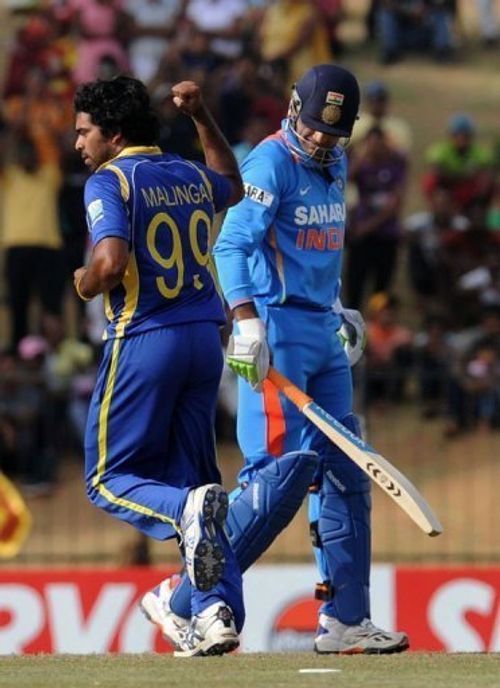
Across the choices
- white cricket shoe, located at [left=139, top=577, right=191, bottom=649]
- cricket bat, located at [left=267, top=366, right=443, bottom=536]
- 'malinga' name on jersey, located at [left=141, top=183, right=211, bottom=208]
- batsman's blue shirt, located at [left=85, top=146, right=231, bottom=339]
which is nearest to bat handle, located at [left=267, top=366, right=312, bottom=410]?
cricket bat, located at [left=267, top=366, right=443, bottom=536]

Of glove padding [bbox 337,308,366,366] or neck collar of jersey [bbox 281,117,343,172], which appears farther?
glove padding [bbox 337,308,366,366]

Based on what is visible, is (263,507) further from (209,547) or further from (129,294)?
(129,294)

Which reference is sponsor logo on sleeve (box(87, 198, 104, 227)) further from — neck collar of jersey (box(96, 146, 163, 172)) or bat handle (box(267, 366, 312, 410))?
bat handle (box(267, 366, 312, 410))

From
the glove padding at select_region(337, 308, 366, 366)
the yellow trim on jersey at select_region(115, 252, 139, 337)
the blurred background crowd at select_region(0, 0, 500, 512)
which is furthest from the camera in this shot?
the blurred background crowd at select_region(0, 0, 500, 512)

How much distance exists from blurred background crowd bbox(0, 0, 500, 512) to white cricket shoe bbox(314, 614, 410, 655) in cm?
688

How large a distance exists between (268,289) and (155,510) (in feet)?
4.10

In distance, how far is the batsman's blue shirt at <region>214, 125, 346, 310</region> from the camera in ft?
27.3

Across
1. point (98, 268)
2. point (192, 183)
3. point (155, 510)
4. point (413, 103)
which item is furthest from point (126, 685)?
point (413, 103)

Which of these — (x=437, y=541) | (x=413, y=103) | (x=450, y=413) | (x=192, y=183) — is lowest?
(x=437, y=541)

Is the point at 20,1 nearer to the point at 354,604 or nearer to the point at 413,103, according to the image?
the point at 413,103

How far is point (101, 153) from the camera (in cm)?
792

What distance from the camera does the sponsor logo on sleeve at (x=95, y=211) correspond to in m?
7.59

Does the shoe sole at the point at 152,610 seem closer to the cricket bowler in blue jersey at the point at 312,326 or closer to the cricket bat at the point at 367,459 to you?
the cricket bowler in blue jersey at the point at 312,326

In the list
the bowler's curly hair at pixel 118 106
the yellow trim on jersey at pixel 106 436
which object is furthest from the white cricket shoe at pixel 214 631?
the bowler's curly hair at pixel 118 106
